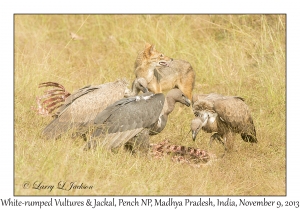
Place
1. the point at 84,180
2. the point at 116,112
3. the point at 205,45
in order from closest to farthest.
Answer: the point at 84,180 < the point at 116,112 < the point at 205,45

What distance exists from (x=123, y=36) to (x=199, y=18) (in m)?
1.56

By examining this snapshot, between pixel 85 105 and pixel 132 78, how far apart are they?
2790 millimetres

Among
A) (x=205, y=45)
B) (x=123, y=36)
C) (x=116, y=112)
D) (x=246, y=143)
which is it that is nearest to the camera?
(x=116, y=112)

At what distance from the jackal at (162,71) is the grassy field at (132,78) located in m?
0.48

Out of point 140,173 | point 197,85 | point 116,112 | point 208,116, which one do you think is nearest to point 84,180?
point 140,173

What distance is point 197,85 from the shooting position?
11391mm

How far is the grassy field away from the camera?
7.20 m

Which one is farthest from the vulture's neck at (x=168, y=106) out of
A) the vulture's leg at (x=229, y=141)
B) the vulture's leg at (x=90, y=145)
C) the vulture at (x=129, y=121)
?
the vulture's leg at (x=90, y=145)

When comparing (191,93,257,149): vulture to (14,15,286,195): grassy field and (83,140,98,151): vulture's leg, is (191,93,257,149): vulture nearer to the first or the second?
(14,15,286,195): grassy field

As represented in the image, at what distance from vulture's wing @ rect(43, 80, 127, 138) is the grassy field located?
40cm

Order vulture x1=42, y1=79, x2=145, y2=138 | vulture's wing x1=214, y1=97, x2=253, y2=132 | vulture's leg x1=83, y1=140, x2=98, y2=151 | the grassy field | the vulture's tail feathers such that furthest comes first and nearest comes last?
1. the vulture's tail feathers
2. vulture x1=42, y1=79, x2=145, y2=138
3. vulture's wing x1=214, y1=97, x2=253, y2=132
4. vulture's leg x1=83, y1=140, x2=98, y2=151
5. the grassy field

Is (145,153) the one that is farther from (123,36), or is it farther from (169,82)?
(123,36)

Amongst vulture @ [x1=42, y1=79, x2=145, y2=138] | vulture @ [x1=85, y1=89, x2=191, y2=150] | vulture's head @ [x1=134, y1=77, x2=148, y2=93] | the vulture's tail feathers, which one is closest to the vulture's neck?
vulture @ [x1=85, y1=89, x2=191, y2=150]

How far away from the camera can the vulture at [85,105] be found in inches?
345
